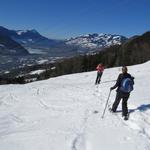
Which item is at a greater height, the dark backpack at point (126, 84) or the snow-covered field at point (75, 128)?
the dark backpack at point (126, 84)

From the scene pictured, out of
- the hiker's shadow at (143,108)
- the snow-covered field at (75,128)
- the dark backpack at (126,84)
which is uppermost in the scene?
the dark backpack at (126,84)

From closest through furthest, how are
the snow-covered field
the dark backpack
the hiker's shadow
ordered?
1. the snow-covered field
2. the dark backpack
3. the hiker's shadow

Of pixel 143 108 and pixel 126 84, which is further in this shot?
pixel 143 108

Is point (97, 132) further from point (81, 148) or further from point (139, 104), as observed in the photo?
point (139, 104)

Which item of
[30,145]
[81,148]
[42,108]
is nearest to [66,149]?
[81,148]

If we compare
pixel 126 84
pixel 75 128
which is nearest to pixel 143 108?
pixel 126 84

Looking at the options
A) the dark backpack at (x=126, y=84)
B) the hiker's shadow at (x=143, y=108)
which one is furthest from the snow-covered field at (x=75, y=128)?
the dark backpack at (x=126, y=84)

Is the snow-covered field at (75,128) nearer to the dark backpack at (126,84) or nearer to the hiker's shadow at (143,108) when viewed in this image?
the hiker's shadow at (143,108)

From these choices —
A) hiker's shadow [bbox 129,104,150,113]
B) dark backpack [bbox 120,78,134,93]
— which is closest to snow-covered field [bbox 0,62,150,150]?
hiker's shadow [bbox 129,104,150,113]

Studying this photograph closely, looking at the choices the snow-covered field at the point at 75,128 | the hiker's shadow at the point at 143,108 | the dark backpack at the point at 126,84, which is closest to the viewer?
the snow-covered field at the point at 75,128

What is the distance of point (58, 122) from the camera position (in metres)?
14.7

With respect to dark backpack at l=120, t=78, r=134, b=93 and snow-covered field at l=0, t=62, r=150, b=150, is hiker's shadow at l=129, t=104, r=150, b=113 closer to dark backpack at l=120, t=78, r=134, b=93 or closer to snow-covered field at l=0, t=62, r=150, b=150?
snow-covered field at l=0, t=62, r=150, b=150

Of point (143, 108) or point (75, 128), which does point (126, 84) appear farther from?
point (75, 128)

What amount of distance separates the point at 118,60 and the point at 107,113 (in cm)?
11210
